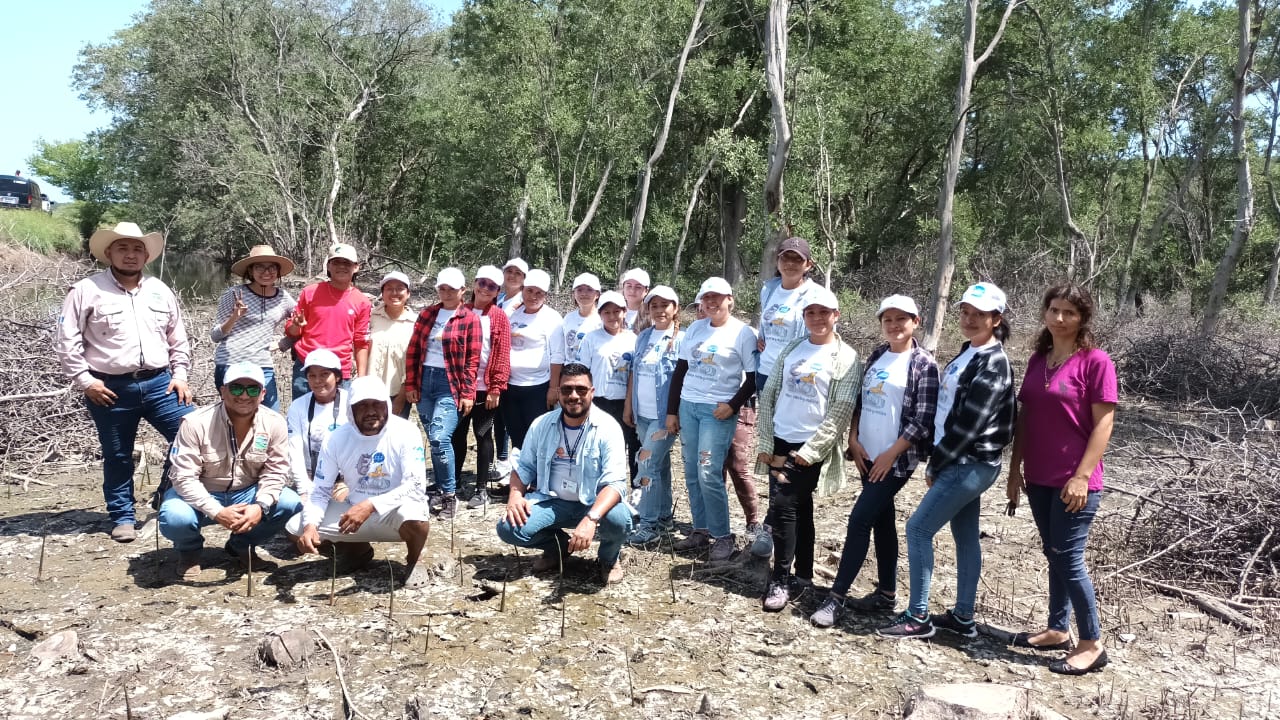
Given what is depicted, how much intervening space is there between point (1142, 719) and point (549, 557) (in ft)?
10.1

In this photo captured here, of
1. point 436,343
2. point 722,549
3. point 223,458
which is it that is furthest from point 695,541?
point 223,458

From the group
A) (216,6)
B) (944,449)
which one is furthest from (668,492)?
(216,6)

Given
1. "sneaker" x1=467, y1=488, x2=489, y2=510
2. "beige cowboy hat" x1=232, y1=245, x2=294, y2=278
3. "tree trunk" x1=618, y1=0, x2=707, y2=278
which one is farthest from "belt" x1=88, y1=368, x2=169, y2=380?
"tree trunk" x1=618, y1=0, x2=707, y2=278

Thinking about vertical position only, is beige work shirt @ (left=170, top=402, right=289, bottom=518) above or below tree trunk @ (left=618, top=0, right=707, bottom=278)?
below

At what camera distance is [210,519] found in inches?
194

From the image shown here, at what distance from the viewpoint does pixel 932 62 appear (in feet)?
79.3

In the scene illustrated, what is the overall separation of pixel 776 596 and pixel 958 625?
943 mm

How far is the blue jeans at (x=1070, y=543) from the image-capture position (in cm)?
387

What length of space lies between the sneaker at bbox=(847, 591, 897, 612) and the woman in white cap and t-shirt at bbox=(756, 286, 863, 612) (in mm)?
401

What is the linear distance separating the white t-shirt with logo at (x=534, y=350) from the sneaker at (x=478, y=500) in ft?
2.83

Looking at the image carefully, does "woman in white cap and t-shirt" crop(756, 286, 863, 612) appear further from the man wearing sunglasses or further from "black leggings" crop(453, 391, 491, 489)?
the man wearing sunglasses

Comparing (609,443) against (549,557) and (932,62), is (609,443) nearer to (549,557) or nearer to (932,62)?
(549,557)

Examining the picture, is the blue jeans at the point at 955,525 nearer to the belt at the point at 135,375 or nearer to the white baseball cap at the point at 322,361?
the white baseball cap at the point at 322,361

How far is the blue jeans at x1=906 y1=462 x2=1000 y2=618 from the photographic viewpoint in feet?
13.2
